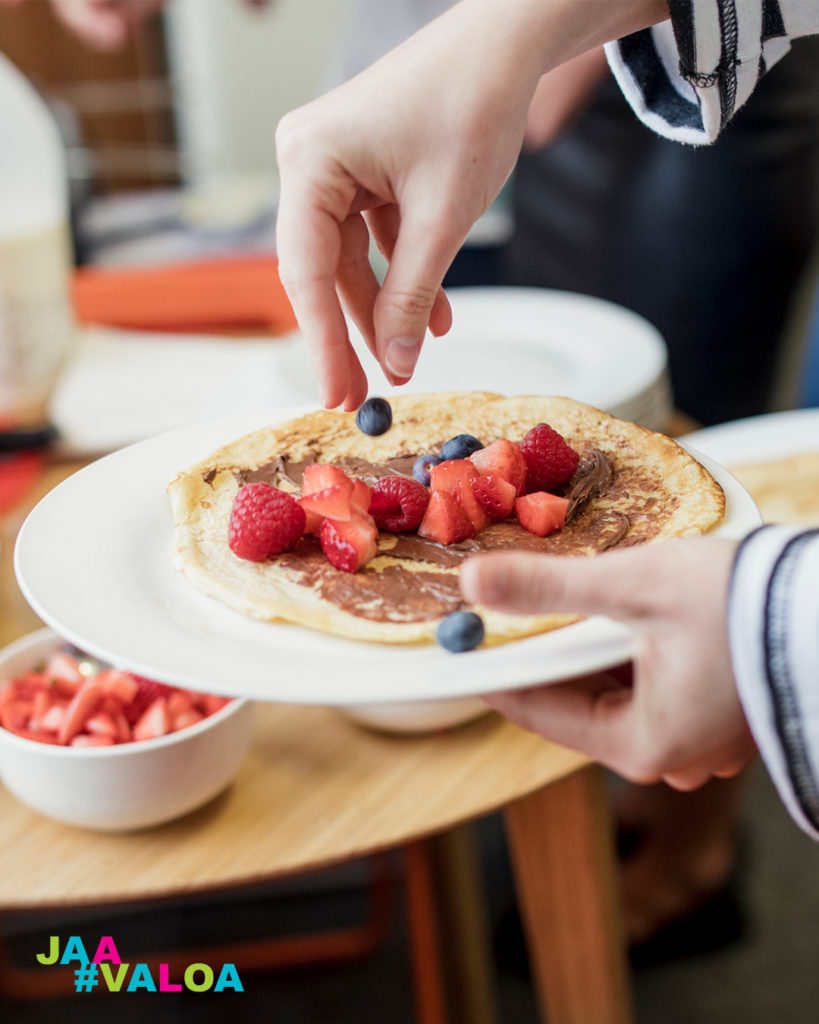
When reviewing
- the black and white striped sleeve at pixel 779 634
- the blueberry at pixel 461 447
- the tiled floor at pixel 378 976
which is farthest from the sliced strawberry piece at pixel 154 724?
the tiled floor at pixel 378 976

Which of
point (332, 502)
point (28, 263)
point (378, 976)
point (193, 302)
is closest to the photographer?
point (332, 502)

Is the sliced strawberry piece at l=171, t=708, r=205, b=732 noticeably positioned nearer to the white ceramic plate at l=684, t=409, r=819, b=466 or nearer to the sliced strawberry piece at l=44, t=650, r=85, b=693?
the sliced strawberry piece at l=44, t=650, r=85, b=693

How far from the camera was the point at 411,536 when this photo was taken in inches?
40.4

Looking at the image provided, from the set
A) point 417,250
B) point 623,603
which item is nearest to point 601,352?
point 417,250

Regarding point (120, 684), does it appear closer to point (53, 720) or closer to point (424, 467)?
point (53, 720)

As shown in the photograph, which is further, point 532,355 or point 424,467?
point 532,355

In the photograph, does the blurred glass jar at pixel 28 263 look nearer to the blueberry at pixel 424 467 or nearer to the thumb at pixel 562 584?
the blueberry at pixel 424 467

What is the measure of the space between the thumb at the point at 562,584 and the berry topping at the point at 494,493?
0.24 metres

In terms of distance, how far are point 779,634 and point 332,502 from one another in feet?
1.36

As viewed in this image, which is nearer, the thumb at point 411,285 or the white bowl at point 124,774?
the thumb at point 411,285

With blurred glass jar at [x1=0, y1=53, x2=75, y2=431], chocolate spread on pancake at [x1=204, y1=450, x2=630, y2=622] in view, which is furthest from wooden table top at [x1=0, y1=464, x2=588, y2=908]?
blurred glass jar at [x1=0, y1=53, x2=75, y2=431]

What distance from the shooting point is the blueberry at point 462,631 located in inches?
32.1

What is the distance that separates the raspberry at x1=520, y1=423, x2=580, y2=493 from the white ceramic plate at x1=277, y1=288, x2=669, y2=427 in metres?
0.43

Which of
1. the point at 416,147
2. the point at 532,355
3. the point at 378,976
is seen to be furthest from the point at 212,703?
the point at 378,976
